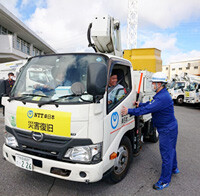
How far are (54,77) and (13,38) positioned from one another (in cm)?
1838

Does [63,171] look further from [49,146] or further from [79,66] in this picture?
[79,66]

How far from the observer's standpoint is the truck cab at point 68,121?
2.13 metres

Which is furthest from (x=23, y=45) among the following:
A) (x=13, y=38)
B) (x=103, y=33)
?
(x=103, y=33)

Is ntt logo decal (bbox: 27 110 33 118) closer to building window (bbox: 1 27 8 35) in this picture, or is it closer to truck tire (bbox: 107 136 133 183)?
truck tire (bbox: 107 136 133 183)

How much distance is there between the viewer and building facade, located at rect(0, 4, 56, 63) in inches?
606

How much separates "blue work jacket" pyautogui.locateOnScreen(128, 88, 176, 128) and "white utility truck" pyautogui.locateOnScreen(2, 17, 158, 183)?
326 mm

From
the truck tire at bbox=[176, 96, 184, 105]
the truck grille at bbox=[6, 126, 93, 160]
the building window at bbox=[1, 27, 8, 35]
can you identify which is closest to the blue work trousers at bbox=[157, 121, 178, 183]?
the truck grille at bbox=[6, 126, 93, 160]

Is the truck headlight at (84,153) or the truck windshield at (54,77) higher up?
the truck windshield at (54,77)

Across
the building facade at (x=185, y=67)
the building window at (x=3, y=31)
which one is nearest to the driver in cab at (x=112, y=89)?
the building window at (x=3, y=31)

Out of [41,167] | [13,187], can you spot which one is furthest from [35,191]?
[41,167]

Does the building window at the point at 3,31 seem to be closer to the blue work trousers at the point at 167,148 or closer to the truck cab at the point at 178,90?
the truck cab at the point at 178,90

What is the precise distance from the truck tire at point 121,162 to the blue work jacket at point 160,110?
56 cm

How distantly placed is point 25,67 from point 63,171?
1809mm

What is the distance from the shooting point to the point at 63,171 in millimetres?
2213
